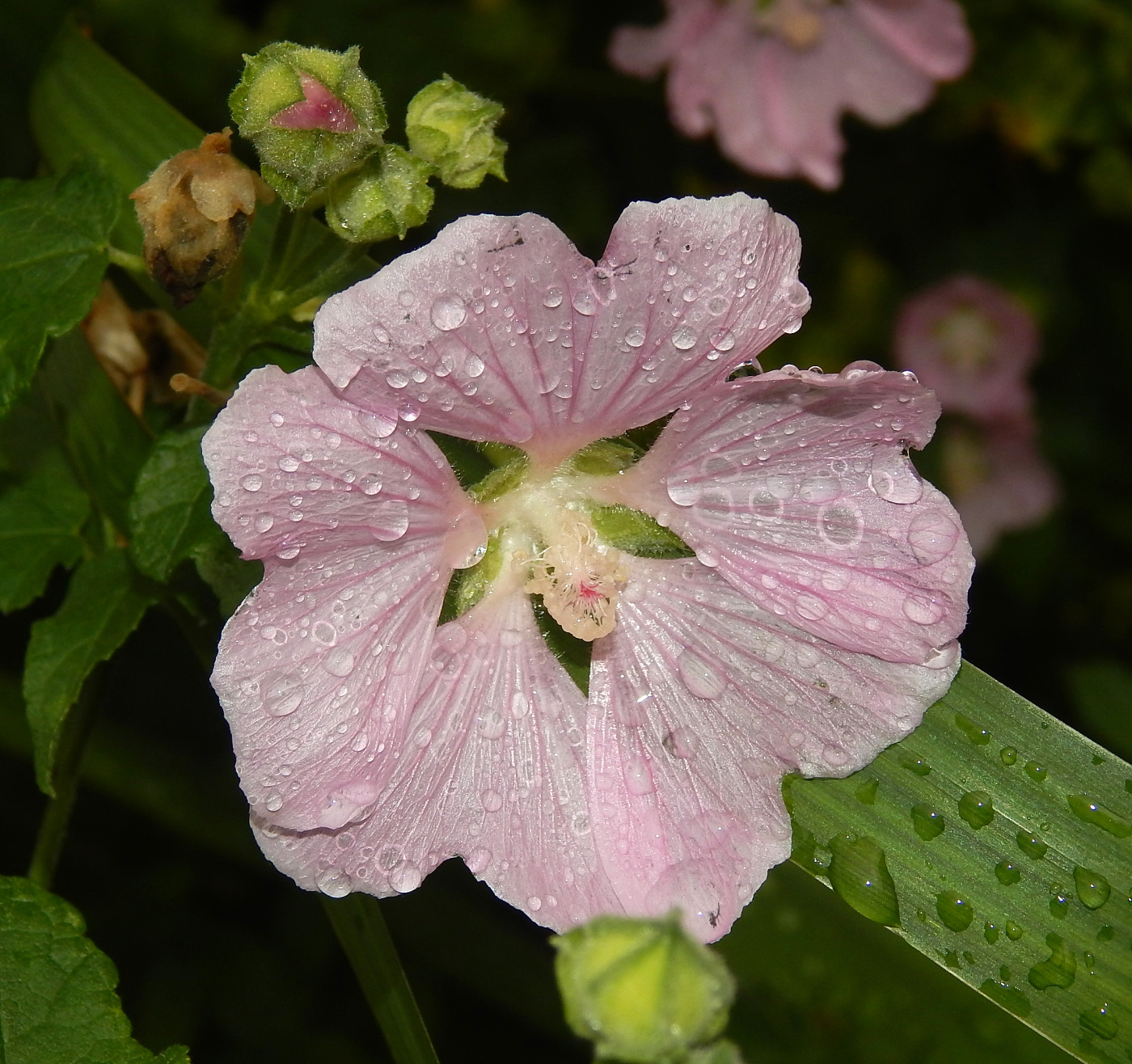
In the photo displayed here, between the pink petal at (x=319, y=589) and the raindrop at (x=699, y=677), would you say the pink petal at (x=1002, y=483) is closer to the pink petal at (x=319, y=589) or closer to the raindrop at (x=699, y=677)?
the raindrop at (x=699, y=677)

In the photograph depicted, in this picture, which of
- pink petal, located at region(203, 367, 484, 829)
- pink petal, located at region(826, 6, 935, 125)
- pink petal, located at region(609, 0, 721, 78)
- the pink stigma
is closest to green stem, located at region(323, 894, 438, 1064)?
pink petal, located at region(203, 367, 484, 829)

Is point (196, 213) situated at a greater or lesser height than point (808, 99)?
greater

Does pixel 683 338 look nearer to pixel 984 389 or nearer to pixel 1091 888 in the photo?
pixel 1091 888

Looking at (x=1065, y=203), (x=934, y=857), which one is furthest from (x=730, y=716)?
(x=1065, y=203)

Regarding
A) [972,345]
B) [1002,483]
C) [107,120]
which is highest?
[107,120]

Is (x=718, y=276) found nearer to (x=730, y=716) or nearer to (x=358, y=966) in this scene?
(x=730, y=716)

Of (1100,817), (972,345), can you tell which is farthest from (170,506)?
(972,345)
